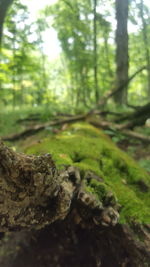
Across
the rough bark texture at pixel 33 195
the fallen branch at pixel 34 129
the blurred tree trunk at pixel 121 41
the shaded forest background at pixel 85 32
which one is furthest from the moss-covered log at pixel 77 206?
the shaded forest background at pixel 85 32

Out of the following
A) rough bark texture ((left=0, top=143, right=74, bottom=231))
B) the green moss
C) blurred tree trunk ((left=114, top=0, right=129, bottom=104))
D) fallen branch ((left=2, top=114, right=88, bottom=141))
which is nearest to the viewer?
rough bark texture ((left=0, top=143, right=74, bottom=231))

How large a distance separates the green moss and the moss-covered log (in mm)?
12

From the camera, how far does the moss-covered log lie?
60.5 inches

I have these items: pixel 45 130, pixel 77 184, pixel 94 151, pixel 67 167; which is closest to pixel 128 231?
pixel 77 184

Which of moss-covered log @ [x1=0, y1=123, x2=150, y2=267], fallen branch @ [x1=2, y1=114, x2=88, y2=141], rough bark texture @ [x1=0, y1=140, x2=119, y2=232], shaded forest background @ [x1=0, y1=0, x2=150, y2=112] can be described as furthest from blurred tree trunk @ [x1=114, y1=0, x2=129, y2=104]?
rough bark texture @ [x1=0, y1=140, x2=119, y2=232]

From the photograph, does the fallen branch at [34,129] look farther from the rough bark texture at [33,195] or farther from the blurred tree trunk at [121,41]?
the rough bark texture at [33,195]

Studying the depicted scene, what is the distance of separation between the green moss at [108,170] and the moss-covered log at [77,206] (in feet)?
0.04

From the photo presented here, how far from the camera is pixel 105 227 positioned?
1.85 m

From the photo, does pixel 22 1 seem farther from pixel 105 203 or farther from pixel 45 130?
pixel 105 203

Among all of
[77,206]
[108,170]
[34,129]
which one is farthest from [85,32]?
[77,206]

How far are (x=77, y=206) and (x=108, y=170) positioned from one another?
0.88m

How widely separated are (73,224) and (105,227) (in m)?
0.35

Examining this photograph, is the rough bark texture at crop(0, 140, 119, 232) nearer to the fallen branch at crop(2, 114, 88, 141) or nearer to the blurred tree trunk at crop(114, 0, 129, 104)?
the fallen branch at crop(2, 114, 88, 141)

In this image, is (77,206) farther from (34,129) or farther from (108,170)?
(34,129)
